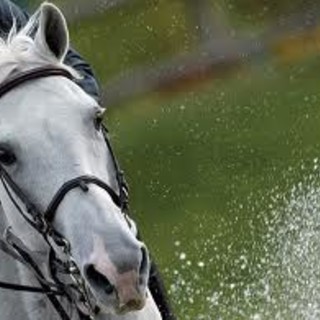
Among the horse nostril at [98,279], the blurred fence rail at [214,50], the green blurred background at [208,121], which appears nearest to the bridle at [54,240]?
the horse nostril at [98,279]

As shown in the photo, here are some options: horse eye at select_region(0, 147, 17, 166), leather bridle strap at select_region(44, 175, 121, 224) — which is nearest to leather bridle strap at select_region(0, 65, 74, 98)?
horse eye at select_region(0, 147, 17, 166)

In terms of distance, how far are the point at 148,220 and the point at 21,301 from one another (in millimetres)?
4499

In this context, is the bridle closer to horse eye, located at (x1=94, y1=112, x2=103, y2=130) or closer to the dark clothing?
horse eye, located at (x1=94, y1=112, x2=103, y2=130)

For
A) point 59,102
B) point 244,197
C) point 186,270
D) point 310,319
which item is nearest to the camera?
point 59,102

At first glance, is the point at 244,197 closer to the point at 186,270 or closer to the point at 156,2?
the point at 186,270

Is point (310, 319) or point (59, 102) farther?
point (310, 319)

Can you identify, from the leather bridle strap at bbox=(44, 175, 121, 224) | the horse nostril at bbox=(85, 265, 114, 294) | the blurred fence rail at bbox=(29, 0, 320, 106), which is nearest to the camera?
the horse nostril at bbox=(85, 265, 114, 294)

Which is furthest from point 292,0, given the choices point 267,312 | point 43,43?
point 43,43

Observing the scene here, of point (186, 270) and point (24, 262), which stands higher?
point (24, 262)

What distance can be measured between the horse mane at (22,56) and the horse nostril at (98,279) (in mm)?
632

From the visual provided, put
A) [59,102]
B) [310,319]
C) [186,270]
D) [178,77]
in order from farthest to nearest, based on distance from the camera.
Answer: [178,77] < [186,270] < [310,319] < [59,102]

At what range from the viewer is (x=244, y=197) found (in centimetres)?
836

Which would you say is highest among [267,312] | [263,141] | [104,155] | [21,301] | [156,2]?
[104,155]

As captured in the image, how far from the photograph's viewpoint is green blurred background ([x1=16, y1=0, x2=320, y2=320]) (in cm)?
762
